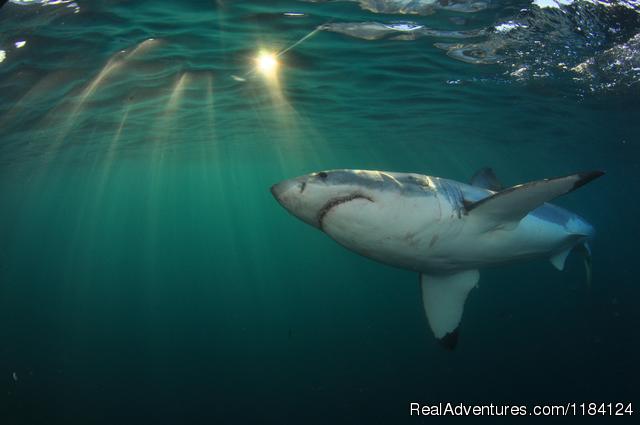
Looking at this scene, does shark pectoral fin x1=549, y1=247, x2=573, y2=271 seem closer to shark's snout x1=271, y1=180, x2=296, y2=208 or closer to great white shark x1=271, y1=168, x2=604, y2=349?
great white shark x1=271, y1=168, x2=604, y2=349

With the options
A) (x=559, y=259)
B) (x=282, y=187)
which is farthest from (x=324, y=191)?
(x=559, y=259)

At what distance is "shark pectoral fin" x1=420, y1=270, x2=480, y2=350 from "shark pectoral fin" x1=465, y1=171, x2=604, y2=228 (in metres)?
1.28

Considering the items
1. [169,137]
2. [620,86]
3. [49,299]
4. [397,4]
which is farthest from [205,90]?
[49,299]

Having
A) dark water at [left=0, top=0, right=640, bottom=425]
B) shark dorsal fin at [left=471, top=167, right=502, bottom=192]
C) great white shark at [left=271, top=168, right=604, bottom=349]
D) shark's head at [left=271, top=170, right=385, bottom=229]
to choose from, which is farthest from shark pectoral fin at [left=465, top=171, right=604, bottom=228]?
dark water at [left=0, top=0, right=640, bottom=425]

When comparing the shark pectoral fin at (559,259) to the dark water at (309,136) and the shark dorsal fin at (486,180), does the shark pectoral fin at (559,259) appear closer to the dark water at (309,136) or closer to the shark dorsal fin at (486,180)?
the shark dorsal fin at (486,180)

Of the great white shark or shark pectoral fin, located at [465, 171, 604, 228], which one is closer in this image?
the great white shark

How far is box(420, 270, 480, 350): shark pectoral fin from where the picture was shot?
4844mm

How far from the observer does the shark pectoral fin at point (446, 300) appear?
15.9 ft

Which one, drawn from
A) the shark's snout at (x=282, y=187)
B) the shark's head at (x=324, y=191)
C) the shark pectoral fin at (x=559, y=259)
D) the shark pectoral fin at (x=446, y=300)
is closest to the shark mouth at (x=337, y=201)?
the shark's head at (x=324, y=191)

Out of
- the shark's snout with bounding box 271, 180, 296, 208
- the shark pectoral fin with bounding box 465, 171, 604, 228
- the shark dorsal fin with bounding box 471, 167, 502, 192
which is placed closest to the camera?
the shark's snout with bounding box 271, 180, 296, 208

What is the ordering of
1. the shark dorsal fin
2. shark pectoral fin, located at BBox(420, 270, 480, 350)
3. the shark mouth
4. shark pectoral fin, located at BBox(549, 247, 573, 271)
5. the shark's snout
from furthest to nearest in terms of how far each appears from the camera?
shark pectoral fin, located at BBox(549, 247, 573, 271), the shark dorsal fin, shark pectoral fin, located at BBox(420, 270, 480, 350), the shark mouth, the shark's snout

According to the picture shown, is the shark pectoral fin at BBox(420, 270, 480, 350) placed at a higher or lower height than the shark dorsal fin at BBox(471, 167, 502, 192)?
lower

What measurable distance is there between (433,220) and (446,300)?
6.73 feet

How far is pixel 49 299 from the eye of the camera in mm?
38031
